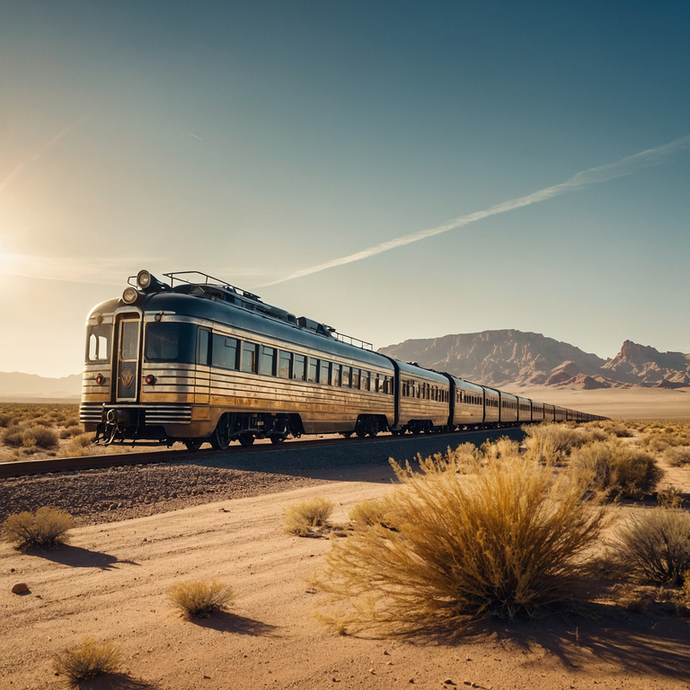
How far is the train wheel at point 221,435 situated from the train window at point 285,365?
7.09ft

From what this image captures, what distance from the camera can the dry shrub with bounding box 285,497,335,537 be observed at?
6.80m

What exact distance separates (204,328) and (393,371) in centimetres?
1311

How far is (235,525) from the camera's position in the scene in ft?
23.7

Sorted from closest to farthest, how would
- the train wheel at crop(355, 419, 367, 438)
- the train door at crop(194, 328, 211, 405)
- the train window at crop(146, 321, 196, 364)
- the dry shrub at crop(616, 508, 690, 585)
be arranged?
the dry shrub at crop(616, 508, 690, 585)
the train window at crop(146, 321, 196, 364)
the train door at crop(194, 328, 211, 405)
the train wheel at crop(355, 419, 367, 438)

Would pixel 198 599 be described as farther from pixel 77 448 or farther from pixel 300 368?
pixel 77 448

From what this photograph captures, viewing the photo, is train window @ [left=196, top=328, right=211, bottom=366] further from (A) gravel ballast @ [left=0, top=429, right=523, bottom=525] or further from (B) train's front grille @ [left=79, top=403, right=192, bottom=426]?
(A) gravel ballast @ [left=0, top=429, right=523, bottom=525]

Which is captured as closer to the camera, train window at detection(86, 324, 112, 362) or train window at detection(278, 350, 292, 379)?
train window at detection(86, 324, 112, 362)

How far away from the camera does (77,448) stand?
16297 mm

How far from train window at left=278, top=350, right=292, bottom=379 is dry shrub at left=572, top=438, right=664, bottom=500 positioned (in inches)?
307

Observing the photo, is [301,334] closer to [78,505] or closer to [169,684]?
[78,505]

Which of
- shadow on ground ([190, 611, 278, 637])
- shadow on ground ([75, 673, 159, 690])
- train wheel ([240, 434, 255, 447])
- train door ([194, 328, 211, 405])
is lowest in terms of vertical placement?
shadow on ground ([190, 611, 278, 637])

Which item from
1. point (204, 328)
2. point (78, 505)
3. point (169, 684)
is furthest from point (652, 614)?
point (204, 328)

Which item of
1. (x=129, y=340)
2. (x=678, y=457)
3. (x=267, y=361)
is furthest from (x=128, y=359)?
(x=678, y=457)

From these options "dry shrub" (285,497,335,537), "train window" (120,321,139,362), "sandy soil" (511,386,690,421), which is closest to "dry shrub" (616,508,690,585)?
"dry shrub" (285,497,335,537)
